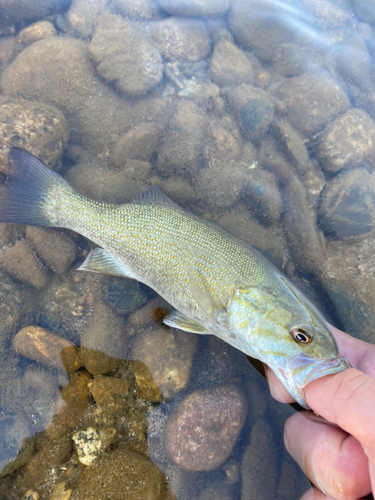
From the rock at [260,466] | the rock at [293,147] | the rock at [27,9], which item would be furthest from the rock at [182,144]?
the rock at [260,466]

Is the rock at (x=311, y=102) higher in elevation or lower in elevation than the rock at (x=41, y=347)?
higher

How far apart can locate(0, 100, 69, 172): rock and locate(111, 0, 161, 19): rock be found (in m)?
2.99

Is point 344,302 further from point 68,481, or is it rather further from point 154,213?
point 68,481

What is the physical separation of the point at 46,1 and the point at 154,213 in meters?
4.99

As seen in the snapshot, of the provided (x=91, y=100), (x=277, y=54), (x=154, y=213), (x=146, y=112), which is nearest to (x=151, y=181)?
(x=154, y=213)

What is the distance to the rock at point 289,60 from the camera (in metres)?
5.51

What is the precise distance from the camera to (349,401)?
1854mm

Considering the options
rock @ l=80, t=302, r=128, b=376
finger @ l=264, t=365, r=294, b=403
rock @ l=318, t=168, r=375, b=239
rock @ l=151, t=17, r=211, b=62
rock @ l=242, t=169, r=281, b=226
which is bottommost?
rock @ l=80, t=302, r=128, b=376

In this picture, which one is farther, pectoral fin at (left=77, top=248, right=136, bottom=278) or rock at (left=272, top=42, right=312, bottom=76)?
rock at (left=272, top=42, right=312, bottom=76)

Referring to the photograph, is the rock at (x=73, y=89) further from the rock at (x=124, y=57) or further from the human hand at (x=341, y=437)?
the human hand at (x=341, y=437)

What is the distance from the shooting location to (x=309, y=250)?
3.94 m

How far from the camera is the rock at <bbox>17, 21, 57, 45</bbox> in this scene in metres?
4.89

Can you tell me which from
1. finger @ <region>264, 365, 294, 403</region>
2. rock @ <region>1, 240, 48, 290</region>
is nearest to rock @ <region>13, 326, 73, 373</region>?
rock @ <region>1, 240, 48, 290</region>

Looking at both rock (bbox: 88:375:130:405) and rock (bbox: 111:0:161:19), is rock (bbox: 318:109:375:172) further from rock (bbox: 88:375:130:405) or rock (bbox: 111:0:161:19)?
rock (bbox: 88:375:130:405)
